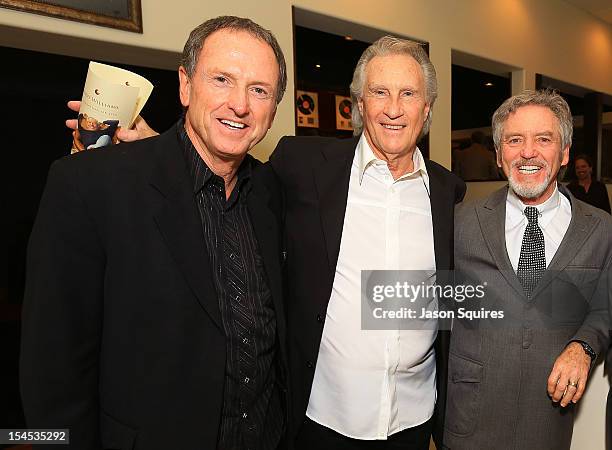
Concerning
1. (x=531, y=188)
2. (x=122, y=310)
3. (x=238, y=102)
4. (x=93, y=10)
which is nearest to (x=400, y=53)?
(x=531, y=188)

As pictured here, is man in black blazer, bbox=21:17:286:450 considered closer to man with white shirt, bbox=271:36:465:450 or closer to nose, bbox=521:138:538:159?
man with white shirt, bbox=271:36:465:450

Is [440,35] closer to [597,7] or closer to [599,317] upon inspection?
[597,7]

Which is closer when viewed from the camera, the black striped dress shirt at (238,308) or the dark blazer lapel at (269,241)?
the black striped dress shirt at (238,308)

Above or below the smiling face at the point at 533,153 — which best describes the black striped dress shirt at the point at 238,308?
below

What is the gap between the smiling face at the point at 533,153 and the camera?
169cm

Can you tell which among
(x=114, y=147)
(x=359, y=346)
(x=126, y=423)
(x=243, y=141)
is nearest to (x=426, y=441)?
(x=359, y=346)

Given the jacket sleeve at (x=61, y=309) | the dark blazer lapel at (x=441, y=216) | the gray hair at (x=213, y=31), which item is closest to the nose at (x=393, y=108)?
the dark blazer lapel at (x=441, y=216)

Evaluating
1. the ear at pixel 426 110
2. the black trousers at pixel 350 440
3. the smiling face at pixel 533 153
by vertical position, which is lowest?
the black trousers at pixel 350 440

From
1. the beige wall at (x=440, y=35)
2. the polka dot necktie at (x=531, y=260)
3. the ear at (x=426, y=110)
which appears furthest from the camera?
the beige wall at (x=440, y=35)

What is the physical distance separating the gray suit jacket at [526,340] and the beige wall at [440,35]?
16 centimetres

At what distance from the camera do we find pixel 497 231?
5.46 ft

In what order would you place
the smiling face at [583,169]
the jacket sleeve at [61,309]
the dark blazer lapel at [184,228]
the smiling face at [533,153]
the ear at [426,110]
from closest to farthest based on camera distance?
1. the jacket sleeve at [61,309]
2. the dark blazer lapel at [184,228]
3. the smiling face at [533,153]
4. the ear at [426,110]
5. the smiling face at [583,169]

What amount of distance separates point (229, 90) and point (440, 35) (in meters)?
3.77

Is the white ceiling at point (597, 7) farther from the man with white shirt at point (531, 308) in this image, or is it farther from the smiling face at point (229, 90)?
the smiling face at point (229, 90)
